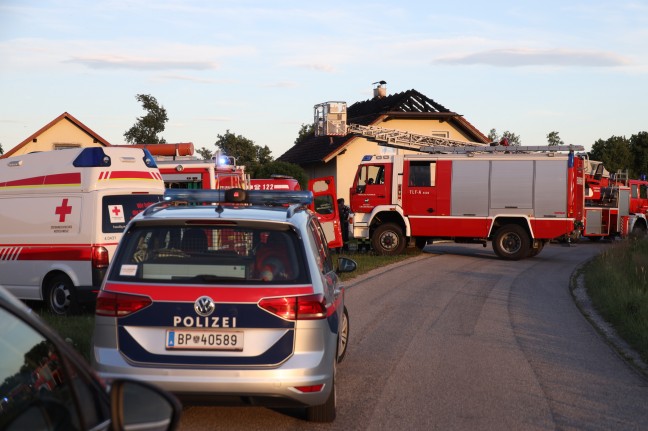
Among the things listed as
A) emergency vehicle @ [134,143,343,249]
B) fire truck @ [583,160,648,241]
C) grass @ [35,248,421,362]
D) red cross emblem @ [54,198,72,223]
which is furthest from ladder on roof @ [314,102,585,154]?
red cross emblem @ [54,198,72,223]

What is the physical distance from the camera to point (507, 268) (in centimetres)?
2311

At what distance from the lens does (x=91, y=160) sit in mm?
13164

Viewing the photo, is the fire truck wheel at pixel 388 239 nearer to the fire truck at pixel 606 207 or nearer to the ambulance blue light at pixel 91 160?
the fire truck at pixel 606 207

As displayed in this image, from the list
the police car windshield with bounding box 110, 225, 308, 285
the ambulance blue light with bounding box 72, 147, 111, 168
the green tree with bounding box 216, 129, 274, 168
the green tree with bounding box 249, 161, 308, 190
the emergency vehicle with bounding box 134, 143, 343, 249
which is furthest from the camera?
the green tree with bounding box 216, 129, 274, 168

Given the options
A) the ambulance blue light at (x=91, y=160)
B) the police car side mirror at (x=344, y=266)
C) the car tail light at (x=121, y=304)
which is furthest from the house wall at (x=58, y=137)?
the car tail light at (x=121, y=304)

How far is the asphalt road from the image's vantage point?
6.99 meters

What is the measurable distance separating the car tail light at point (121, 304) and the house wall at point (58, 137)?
4030 centimetres

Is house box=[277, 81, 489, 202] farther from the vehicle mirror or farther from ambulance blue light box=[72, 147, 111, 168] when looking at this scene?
the vehicle mirror

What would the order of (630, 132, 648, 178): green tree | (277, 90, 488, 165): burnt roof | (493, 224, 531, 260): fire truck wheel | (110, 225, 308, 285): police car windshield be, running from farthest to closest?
(630, 132, 648, 178): green tree → (277, 90, 488, 165): burnt roof → (493, 224, 531, 260): fire truck wheel → (110, 225, 308, 285): police car windshield

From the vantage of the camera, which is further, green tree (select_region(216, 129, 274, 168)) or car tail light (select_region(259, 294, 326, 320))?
green tree (select_region(216, 129, 274, 168))

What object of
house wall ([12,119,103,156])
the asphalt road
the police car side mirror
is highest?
house wall ([12,119,103,156])

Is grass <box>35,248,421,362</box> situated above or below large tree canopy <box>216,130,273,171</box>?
below

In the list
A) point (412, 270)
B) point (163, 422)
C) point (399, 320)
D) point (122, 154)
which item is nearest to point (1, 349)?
point (163, 422)

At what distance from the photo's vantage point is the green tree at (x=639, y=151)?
72.8 metres
